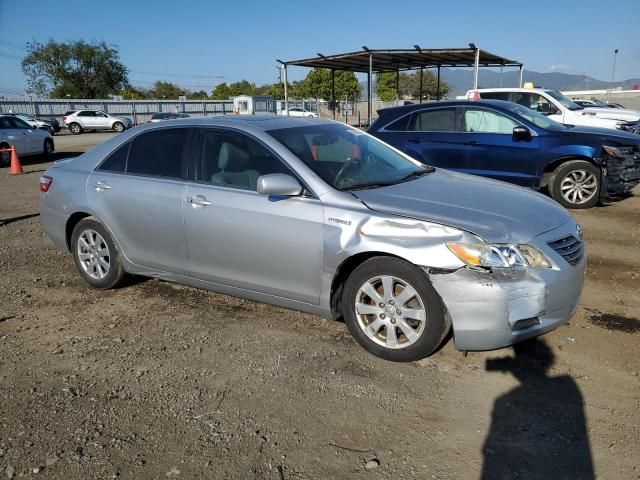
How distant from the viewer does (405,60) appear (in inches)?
850

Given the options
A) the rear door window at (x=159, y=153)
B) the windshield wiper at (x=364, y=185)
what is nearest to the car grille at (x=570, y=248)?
the windshield wiper at (x=364, y=185)

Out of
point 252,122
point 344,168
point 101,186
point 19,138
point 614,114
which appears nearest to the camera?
point 344,168

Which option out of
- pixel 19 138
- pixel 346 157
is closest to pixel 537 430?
pixel 346 157

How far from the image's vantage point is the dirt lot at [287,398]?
106 inches

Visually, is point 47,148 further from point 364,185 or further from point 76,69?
point 76,69

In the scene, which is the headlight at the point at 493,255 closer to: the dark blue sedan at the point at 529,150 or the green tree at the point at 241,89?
the dark blue sedan at the point at 529,150

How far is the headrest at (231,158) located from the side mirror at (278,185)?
20.7 inches

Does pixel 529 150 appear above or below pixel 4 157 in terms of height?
above

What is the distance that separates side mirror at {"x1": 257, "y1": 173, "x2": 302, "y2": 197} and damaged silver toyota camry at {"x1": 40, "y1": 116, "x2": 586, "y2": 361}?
10 millimetres

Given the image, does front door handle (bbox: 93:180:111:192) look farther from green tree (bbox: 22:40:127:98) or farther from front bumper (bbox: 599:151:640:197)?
green tree (bbox: 22:40:127:98)

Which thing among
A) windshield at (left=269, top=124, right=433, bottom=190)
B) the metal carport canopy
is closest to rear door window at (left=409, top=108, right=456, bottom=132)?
windshield at (left=269, top=124, right=433, bottom=190)

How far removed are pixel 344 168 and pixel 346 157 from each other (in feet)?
0.74

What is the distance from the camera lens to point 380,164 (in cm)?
454

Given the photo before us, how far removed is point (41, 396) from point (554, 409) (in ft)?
10.1
